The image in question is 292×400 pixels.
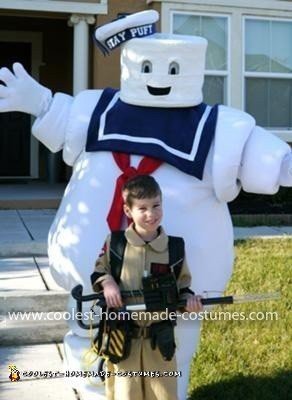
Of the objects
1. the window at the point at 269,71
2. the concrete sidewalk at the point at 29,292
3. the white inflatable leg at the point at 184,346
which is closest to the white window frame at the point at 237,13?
the window at the point at 269,71

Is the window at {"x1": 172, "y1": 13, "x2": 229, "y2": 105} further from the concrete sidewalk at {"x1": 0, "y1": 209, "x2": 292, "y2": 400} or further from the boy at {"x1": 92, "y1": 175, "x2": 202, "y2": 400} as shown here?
the boy at {"x1": 92, "y1": 175, "x2": 202, "y2": 400}

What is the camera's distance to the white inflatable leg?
3324 mm

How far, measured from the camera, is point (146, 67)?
333 cm

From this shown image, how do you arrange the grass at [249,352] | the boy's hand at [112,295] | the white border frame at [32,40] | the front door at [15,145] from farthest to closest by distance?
1. the front door at [15,145]
2. the white border frame at [32,40]
3. the grass at [249,352]
4. the boy's hand at [112,295]

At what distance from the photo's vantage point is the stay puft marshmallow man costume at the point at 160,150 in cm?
323

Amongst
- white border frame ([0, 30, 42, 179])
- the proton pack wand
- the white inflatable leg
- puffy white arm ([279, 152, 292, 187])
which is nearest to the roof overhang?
white border frame ([0, 30, 42, 179])

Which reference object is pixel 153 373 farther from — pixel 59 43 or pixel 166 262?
pixel 59 43

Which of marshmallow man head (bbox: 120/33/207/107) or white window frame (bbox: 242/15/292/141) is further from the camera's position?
white window frame (bbox: 242/15/292/141)

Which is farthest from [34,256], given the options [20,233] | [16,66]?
[16,66]

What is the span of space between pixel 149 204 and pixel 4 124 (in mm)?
9885

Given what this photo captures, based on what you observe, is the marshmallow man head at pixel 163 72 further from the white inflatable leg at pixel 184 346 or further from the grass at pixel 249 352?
the grass at pixel 249 352

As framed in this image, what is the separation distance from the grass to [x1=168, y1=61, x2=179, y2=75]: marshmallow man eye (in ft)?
6.14

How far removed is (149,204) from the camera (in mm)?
2779

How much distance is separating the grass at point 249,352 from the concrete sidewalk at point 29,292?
2.81 ft
